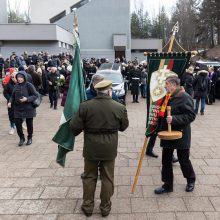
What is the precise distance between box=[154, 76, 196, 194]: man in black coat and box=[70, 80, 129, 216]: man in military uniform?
32.9 inches

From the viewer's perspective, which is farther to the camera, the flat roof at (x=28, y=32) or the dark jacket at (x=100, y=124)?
the flat roof at (x=28, y=32)

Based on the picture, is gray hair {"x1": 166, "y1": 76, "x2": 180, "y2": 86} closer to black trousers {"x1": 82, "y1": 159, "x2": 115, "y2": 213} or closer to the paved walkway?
black trousers {"x1": 82, "y1": 159, "x2": 115, "y2": 213}

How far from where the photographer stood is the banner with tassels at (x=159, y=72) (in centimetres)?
487

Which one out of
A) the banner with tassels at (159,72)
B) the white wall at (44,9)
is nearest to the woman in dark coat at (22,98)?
the banner with tassels at (159,72)

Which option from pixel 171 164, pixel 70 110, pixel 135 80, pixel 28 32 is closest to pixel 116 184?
pixel 171 164

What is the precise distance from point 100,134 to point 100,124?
0.49 ft

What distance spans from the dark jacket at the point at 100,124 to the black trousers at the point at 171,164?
41.7 inches

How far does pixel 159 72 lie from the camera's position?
5.04 meters

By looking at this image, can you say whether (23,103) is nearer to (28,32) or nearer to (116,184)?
(116,184)

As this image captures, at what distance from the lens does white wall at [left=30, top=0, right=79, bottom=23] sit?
4516 centimetres

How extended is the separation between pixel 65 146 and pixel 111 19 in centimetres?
3743

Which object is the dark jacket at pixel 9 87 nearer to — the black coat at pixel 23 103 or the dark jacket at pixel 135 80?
the black coat at pixel 23 103

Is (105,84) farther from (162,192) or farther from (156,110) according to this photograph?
(162,192)


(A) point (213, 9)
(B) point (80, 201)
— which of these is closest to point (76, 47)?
(B) point (80, 201)
